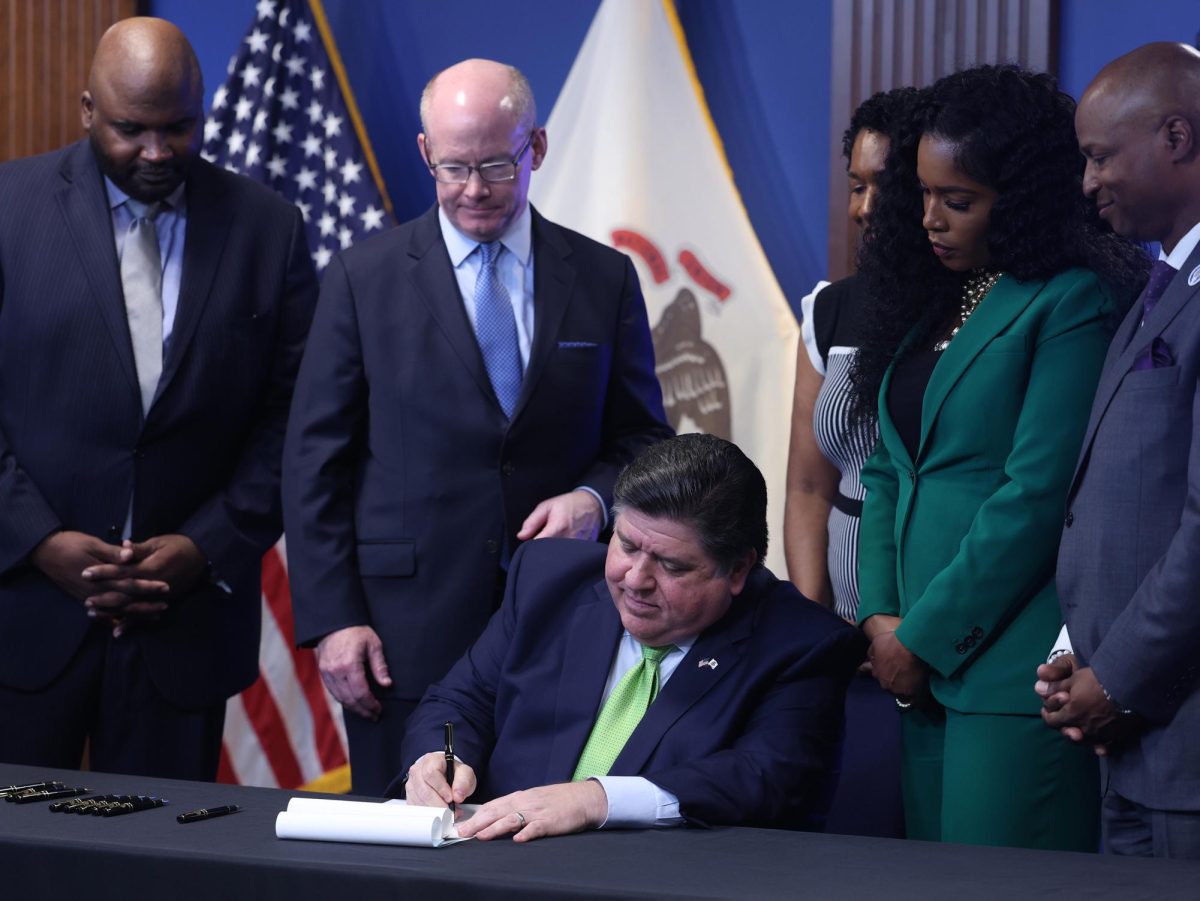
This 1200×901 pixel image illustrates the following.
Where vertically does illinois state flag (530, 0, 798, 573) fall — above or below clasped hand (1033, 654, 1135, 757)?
above

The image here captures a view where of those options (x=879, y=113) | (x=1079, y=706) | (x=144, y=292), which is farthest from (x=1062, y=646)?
(x=144, y=292)

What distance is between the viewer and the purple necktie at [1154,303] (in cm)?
224

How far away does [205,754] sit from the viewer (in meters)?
3.11

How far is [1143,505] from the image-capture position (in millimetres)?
2236

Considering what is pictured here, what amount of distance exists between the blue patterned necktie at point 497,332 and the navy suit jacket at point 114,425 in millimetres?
475

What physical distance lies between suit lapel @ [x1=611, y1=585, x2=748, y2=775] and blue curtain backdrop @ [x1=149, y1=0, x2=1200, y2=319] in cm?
217

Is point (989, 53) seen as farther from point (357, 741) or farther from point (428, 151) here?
point (357, 741)

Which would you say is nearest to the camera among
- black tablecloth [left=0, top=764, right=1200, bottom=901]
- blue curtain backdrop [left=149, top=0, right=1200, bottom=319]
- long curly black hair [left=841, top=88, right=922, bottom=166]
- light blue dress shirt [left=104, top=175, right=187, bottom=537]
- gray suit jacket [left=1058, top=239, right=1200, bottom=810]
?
black tablecloth [left=0, top=764, right=1200, bottom=901]

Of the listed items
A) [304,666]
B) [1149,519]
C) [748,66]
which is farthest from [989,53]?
[304,666]

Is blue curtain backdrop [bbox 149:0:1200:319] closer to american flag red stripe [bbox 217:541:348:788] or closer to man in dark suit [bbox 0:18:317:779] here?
american flag red stripe [bbox 217:541:348:788]

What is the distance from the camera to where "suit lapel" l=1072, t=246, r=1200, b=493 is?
225cm

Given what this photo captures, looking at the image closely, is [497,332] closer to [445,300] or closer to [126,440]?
[445,300]

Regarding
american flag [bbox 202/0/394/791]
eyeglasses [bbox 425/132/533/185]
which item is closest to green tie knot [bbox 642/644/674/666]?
eyeglasses [bbox 425/132/533/185]

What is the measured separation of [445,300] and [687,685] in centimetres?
97
